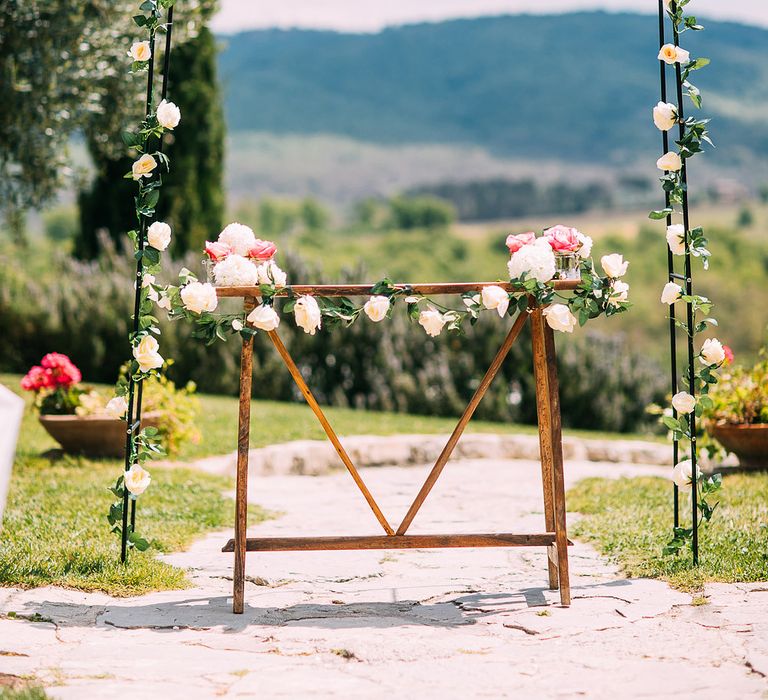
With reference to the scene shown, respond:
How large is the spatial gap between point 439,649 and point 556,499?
0.92 meters

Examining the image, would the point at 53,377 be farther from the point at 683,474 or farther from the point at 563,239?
the point at 683,474

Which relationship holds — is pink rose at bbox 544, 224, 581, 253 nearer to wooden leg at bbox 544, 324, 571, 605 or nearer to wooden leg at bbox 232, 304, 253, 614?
wooden leg at bbox 544, 324, 571, 605

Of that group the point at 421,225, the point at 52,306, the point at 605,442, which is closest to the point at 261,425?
the point at 605,442

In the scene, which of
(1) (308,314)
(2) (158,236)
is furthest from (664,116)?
(2) (158,236)

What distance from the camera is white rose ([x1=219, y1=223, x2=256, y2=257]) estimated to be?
4.39 metres

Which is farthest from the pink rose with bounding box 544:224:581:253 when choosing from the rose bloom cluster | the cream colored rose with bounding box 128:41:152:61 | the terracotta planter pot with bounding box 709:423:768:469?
the rose bloom cluster

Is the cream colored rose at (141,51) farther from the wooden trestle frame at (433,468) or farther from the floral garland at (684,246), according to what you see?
the floral garland at (684,246)

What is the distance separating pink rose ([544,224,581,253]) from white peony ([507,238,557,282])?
0.08 m

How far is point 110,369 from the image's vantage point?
1243cm

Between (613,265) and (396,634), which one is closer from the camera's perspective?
(396,634)

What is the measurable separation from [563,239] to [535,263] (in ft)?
0.70

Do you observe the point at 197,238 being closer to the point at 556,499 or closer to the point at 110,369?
the point at 110,369

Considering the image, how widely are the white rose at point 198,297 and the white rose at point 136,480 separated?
2.72 ft

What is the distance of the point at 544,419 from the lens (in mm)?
4512
